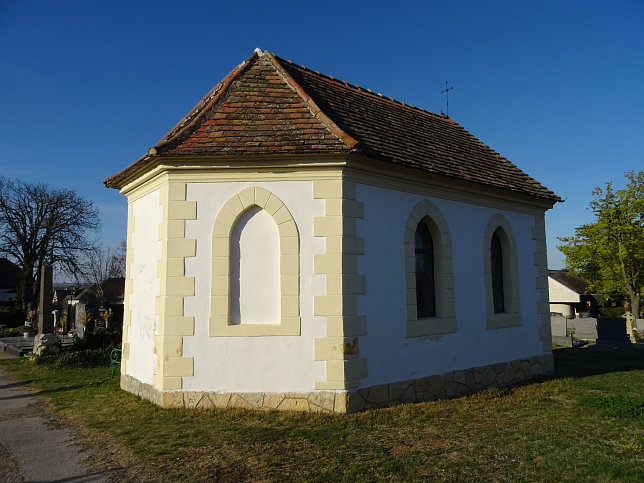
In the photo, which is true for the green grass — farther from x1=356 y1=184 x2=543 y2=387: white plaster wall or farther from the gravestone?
the gravestone

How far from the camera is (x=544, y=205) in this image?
1187 cm

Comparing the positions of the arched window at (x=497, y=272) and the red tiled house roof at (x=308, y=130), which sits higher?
the red tiled house roof at (x=308, y=130)

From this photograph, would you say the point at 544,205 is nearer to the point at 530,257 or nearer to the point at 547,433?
the point at 530,257

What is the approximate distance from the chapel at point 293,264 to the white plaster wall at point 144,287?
1.8 inches

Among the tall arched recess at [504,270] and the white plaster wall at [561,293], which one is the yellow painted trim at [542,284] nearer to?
the tall arched recess at [504,270]

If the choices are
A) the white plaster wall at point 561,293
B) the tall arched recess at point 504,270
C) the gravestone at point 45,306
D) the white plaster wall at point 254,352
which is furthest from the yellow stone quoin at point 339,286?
the white plaster wall at point 561,293

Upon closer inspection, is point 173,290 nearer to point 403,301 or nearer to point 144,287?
point 144,287

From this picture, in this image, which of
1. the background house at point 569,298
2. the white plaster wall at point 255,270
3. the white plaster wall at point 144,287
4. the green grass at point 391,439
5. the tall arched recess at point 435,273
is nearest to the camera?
the green grass at point 391,439

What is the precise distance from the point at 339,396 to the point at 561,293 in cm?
4720

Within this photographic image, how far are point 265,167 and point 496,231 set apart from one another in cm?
618

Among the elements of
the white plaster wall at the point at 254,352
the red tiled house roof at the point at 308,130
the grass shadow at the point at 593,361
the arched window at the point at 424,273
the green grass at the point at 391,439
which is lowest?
the grass shadow at the point at 593,361

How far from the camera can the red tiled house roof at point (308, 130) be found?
25.5ft

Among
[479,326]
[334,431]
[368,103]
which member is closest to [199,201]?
[334,431]

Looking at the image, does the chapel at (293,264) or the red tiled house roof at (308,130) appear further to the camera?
the red tiled house roof at (308,130)
